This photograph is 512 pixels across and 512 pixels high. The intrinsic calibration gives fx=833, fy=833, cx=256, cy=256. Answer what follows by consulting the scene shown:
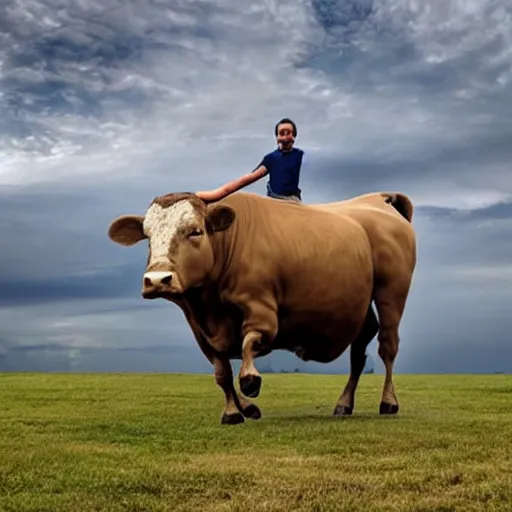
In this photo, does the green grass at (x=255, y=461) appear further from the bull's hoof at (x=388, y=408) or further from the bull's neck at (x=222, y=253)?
the bull's neck at (x=222, y=253)

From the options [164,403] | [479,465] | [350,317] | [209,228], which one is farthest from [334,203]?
[479,465]

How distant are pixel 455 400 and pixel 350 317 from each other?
14.4 ft

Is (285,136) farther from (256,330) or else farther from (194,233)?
(256,330)

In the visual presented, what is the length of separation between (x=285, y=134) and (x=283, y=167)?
0.40 meters

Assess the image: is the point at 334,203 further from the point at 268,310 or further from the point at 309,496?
the point at 309,496

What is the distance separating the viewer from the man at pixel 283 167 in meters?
9.80

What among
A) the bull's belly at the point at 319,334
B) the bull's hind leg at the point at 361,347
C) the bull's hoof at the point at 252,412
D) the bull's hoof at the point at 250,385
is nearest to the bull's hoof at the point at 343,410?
the bull's hind leg at the point at 361,347

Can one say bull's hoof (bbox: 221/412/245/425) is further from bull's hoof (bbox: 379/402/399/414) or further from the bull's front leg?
bull's hoof (bbox: 379/402/399/414)

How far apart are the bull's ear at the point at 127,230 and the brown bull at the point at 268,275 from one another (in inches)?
0.4

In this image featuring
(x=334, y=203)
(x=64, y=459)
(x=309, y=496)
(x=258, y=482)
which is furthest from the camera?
(x=334, y=203)

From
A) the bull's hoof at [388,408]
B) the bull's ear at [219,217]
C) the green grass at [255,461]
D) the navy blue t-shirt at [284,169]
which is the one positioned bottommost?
the green grass at [255,461]

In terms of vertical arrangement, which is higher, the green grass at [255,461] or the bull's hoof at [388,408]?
the bull's hoof at [388,408]

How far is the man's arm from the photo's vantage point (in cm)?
905

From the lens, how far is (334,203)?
1153 cm
